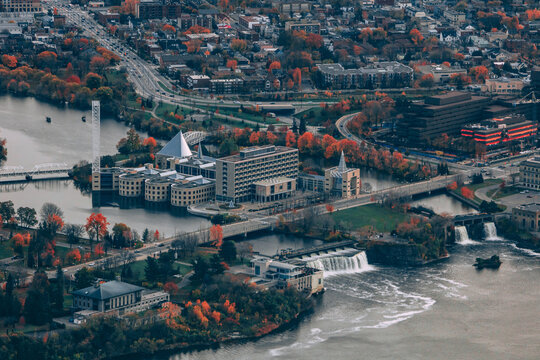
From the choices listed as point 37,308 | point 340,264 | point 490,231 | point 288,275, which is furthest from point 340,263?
point 37,308

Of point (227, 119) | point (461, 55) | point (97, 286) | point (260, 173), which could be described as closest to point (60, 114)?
point (227, 119)

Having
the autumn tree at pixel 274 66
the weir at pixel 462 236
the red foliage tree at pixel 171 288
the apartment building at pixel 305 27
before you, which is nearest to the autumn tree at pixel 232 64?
the autumn tree at pixel 274 66

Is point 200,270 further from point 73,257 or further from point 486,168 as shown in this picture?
point 486,168

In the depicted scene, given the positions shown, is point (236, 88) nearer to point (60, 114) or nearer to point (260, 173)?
point (60, 114)

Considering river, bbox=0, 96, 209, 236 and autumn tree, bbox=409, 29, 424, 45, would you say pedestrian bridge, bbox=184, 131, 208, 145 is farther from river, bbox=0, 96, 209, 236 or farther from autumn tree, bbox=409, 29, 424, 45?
autumn tree, bbox=409, 29, 424, 45

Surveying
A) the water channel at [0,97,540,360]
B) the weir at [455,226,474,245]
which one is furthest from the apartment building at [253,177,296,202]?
the weir at [455,226,474,245]
